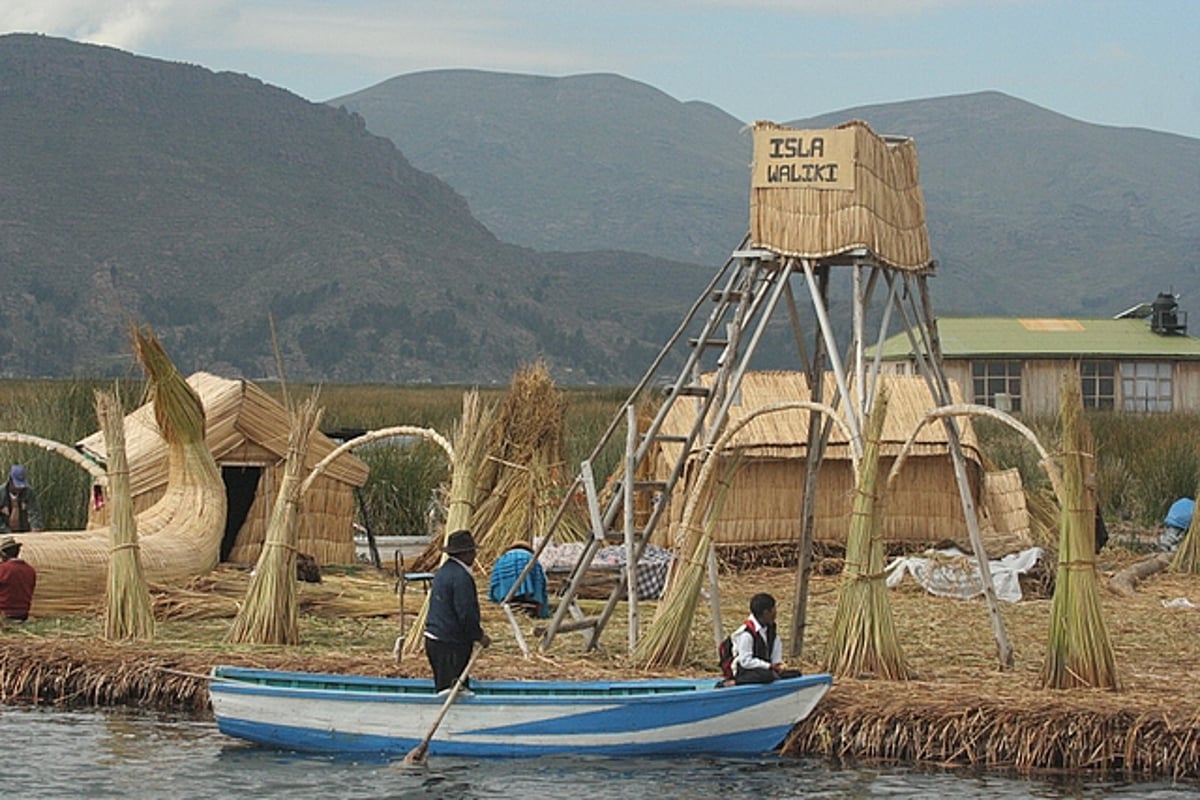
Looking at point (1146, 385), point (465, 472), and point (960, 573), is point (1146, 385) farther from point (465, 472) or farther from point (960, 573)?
point (465, 472)

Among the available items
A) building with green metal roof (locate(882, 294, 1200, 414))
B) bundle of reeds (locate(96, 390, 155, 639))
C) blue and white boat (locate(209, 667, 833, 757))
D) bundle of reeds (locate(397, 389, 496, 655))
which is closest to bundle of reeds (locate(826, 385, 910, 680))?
blue and white boat (locate(209, 667, 833, 757))

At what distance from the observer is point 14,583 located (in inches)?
617

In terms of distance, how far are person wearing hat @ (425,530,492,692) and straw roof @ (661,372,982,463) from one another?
8.96 m

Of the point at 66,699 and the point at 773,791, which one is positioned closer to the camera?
the point at 773,791

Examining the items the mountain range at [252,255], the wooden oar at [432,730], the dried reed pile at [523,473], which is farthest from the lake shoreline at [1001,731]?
the mountain range at [252,255]

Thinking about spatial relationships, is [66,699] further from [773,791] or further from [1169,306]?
[1169,306]

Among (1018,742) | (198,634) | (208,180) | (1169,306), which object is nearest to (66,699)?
(198,634)

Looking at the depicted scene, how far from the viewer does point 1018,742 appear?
11430 millimetres

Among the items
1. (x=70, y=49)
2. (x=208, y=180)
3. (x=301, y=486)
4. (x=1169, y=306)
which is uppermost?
(x=70, y=49)

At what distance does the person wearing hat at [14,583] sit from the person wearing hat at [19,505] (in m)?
3.21

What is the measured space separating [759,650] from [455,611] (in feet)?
5.79

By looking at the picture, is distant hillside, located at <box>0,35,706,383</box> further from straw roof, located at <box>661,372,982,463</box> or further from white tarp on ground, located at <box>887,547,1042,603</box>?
white tarp on ground, located at <box>887,547,1042,603</box>

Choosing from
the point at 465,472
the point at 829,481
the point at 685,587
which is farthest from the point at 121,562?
the point at 829,481

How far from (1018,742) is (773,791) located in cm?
142
